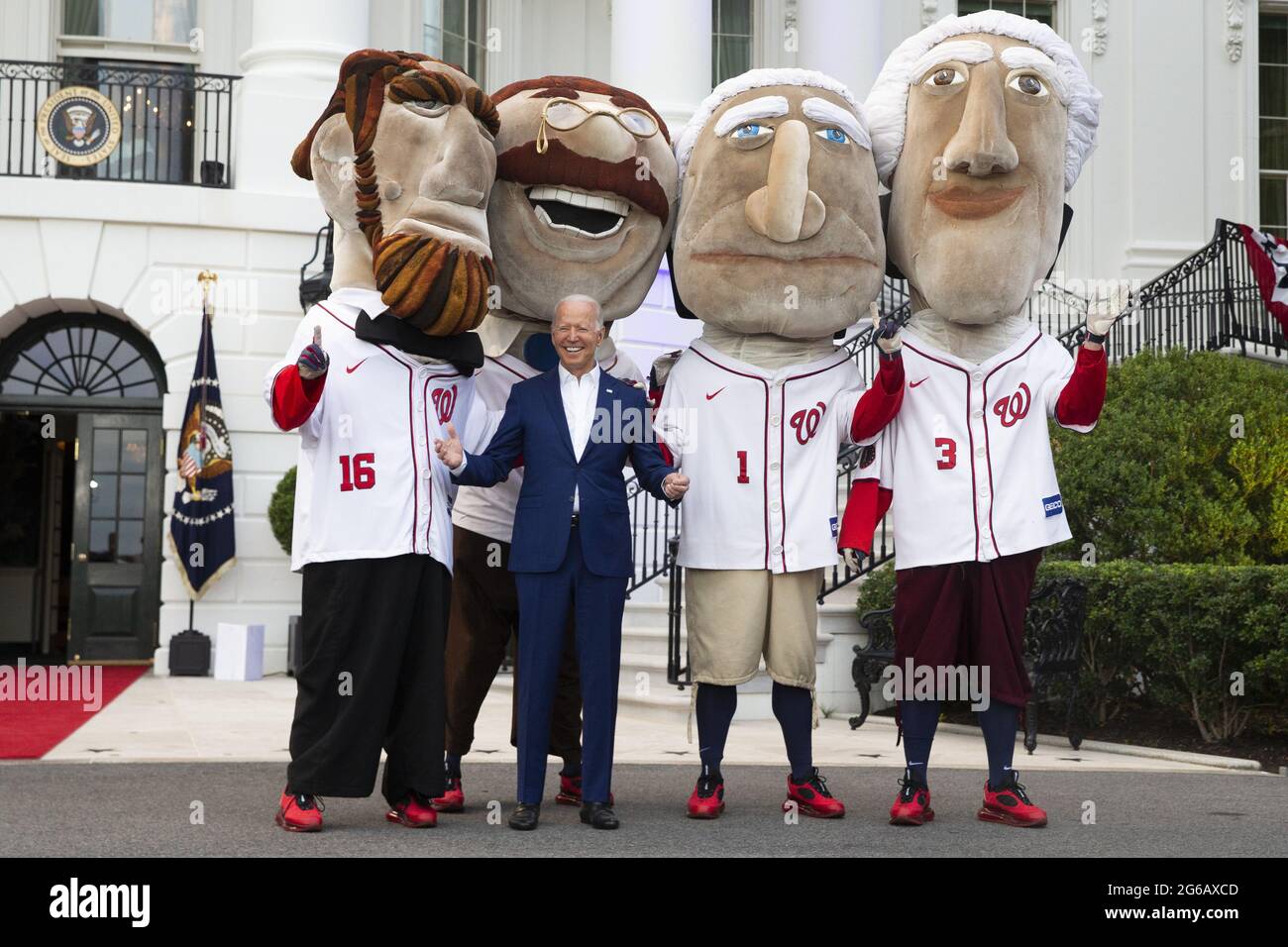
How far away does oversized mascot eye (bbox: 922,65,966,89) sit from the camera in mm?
6016

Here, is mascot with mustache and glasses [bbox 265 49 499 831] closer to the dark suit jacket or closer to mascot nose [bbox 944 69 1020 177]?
the dark suit jacket

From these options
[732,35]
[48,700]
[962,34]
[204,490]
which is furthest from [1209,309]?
[48,700]

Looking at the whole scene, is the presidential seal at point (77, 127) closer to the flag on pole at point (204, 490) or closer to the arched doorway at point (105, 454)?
the arched doorway at point (105, 454)

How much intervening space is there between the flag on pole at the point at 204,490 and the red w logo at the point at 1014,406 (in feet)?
30.9

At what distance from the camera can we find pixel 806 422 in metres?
6.07

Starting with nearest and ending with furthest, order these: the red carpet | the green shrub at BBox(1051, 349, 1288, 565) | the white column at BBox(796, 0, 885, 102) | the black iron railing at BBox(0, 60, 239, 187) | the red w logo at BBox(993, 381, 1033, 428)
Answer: the red w logo at BBox(993, 381, 1033, 428) → the red carpet → the green shrub at BBox(1051, 349, 1288, 565) → the black iron railing at BBox(0, 60, 239, 187) → the white column at BBox(796, 0, 885, 102)

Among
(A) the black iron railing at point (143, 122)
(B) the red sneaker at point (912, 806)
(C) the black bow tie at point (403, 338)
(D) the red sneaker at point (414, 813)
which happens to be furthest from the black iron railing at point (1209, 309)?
(D) the red sneaker at point (414, 813)

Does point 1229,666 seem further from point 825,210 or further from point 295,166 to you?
point 295,166

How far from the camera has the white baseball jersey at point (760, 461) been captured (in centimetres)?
600

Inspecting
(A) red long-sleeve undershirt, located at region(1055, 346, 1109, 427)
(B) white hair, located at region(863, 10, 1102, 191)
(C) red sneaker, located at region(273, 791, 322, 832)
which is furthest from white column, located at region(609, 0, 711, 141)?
(C) red sneaker, located at region(273, 791, 322, 832)

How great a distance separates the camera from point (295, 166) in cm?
607

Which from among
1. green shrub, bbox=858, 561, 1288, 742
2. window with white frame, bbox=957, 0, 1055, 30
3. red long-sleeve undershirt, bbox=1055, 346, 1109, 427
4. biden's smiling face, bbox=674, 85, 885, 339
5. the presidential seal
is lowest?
green shrub, bbox=858, 561, 1288, 742

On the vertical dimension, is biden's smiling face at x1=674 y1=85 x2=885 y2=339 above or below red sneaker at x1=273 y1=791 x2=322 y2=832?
above

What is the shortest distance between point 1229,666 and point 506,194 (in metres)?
5.24
